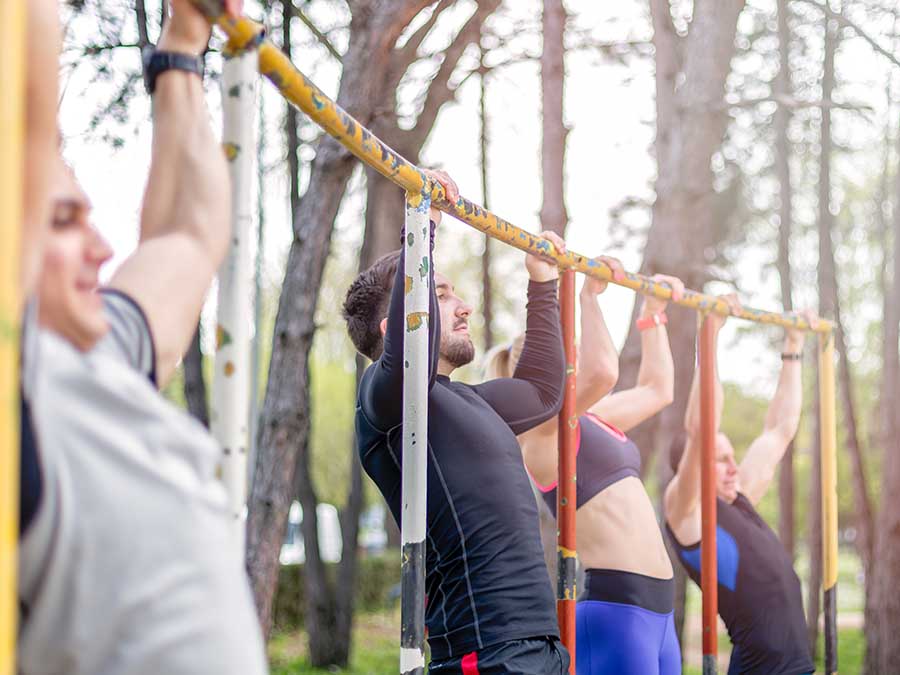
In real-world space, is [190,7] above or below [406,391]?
above

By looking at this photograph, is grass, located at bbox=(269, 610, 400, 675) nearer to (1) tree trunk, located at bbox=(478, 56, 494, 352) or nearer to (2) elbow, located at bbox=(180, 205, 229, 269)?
(1) tree trunk, located at bbox=(478, 56, 494, 352)

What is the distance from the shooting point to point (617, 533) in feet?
10.0

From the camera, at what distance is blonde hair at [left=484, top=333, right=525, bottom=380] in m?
3.17

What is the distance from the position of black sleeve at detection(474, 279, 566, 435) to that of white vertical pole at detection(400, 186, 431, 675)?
0.45 meters

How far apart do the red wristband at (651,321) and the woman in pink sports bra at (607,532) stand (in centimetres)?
42

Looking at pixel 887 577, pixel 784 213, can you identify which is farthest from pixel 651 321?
pixel 784 213

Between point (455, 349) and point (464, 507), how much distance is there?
0.39 m

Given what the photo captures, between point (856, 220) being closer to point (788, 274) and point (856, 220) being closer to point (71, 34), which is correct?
point (788, 274)

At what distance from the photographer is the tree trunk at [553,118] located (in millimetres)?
6238

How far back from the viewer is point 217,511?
1.06m

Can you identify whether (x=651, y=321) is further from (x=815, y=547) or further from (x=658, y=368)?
(x=815, y=547)

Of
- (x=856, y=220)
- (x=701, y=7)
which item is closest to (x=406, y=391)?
(x=701, y=7)

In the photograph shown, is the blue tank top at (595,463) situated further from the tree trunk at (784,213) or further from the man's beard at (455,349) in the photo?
the tree trunk at (784,213)

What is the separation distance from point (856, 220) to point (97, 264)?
19313mm
